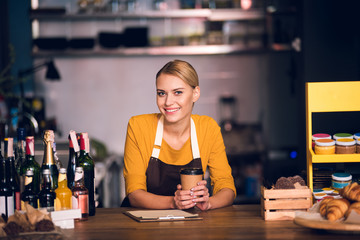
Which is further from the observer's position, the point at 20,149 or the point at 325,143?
the point at 20,149

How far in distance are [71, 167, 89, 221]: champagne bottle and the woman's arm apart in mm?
366

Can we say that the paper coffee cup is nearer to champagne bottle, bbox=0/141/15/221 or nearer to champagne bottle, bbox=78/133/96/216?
champagne bottle, bbox=78/133/96/216

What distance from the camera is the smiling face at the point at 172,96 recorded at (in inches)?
91.1

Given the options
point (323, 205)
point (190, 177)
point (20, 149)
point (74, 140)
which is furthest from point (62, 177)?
point (323, 205)

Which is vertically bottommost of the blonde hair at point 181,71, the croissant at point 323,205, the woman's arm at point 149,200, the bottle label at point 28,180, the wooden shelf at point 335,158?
the woman's arm at point 149,200

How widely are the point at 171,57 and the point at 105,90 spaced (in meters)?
0.79

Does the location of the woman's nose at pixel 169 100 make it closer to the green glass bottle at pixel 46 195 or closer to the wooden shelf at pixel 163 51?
the green glass bottle at pixel 46 195

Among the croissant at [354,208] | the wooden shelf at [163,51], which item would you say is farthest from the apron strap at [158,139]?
the wooden shelf at [163,51]

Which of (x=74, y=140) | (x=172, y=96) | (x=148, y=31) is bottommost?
(x=74, y=140)

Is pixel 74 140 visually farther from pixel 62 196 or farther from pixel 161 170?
pixel 161 170

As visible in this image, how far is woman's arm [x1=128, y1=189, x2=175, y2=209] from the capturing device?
2.14 m

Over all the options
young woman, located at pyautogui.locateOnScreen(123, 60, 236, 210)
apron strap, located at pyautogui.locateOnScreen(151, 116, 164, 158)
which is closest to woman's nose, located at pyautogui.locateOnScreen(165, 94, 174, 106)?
young woman, located at pyautogui.locateOnScreen(123, 60, 236, 210)

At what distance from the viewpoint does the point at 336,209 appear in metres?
1.66

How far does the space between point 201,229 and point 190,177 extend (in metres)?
0.28
